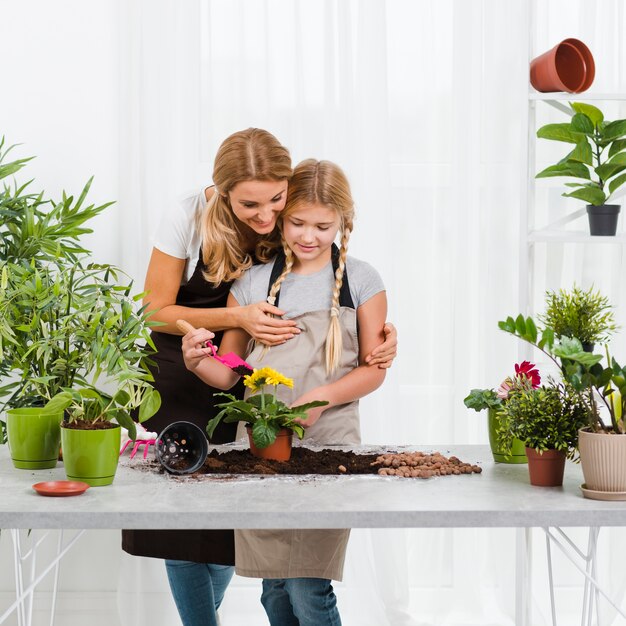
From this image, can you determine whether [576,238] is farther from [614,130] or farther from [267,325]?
[267,325]

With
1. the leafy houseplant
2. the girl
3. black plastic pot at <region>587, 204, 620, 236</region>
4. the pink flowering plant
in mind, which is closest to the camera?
the leafy houseplant

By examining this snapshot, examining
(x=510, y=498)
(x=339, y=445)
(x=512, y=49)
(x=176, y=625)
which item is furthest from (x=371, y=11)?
(x=176, y=625)

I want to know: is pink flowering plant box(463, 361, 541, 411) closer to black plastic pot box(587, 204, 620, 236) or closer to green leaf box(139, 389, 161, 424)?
green leaf box(139, 389, 161, 424)

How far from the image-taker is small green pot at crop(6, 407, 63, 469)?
1.81 metres

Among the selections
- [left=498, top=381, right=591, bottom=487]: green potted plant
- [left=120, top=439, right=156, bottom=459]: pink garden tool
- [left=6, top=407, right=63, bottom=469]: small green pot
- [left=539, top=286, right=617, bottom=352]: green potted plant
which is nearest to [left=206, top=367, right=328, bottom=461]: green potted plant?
[left=120, top=439, right=156, bottom=459]: pink garden tool

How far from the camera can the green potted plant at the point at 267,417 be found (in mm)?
1841

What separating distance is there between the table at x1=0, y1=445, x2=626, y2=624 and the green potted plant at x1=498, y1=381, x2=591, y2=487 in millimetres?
52

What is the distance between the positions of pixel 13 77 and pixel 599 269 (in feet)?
7.24

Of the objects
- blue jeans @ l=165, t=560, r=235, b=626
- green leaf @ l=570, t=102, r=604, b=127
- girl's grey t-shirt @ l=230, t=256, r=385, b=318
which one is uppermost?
green leaf @ l=570, t=102, r=604, b=127

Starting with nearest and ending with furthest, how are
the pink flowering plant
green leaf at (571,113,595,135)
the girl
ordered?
1. the pink flowering plant
2. the girl
3. green leaf at (571,113,595,135)

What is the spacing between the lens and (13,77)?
300cm

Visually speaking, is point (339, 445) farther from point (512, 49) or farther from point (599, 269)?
point (512, 49)

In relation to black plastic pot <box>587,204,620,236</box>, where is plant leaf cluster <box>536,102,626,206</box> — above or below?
above

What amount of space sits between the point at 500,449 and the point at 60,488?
962 millimetres
